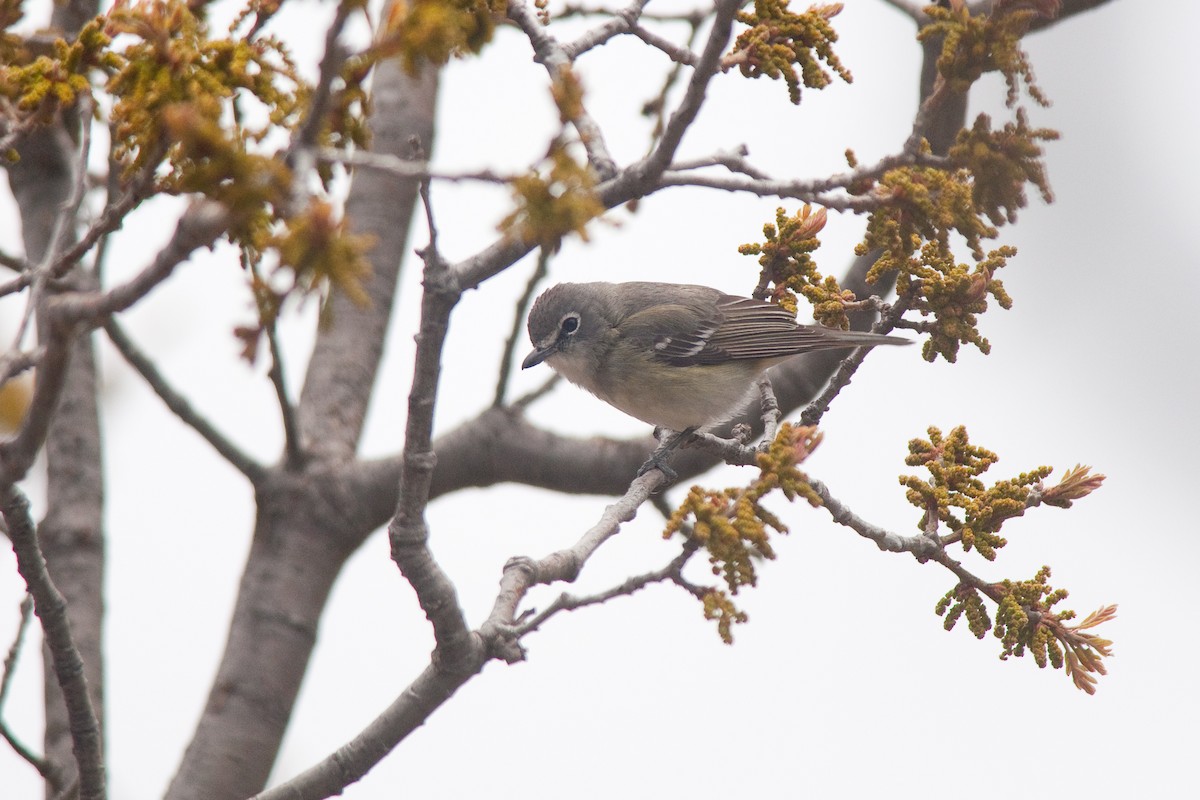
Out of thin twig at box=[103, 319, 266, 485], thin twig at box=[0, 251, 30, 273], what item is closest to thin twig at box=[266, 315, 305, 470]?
thin twig at box=[103, 319, 266, 485]

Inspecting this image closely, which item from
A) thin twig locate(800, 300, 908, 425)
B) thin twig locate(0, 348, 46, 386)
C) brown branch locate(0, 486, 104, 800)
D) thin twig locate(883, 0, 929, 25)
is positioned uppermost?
thin twig locate(883, 0, 929, 25)

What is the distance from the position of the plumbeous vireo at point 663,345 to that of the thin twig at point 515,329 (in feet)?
1.90

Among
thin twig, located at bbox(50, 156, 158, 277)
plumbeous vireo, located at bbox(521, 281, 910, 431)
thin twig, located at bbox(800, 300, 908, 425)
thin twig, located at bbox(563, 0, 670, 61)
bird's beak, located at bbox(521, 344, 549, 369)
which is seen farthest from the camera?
bird's beak, located at bbox(521, 344, 549, 369)

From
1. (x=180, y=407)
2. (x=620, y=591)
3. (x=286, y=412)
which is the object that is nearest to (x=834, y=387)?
(x=620, y=591)

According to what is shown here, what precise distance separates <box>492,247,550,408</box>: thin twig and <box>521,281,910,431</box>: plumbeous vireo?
579mm

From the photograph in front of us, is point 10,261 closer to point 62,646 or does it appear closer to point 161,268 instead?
point 62,646

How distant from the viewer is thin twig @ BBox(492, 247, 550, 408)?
4611 mm

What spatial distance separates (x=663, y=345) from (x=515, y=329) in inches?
41.7

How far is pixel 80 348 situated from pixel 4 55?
2070 millimetres

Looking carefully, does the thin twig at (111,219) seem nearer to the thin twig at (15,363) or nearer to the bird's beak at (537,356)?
the thin twig at (15,363)

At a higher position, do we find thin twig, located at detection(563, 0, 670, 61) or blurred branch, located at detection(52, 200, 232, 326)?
thin twig, located at detection(563, 0, 670, 61)

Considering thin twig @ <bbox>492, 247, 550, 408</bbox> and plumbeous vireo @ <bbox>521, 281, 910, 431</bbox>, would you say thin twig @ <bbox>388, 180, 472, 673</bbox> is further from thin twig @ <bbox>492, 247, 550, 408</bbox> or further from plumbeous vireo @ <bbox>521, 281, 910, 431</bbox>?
plumbeous vireo @ <bbox>521, 281, 910, 431</bbox>

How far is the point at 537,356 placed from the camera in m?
5.66

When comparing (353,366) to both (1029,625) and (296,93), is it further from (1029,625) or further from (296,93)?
(1029,625)
